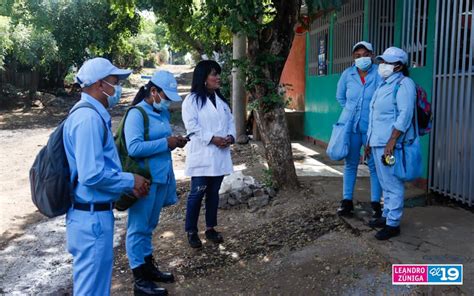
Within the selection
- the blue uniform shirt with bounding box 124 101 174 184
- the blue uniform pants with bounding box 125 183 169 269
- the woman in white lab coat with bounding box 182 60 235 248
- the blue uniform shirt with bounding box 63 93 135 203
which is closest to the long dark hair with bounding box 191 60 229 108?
the woman in white lab coat with bounding box 182 60 235 248

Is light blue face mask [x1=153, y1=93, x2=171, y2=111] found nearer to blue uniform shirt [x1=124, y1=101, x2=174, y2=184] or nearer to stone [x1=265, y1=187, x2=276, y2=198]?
blue uniform shirt [x1=124, y1=101, x2=174, y2=184]

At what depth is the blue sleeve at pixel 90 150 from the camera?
267cm

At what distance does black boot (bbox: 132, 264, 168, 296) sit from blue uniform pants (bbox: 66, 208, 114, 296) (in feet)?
3.33

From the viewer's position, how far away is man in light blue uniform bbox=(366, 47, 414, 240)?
401 centimetres

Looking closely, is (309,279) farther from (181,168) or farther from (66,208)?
(181,168)

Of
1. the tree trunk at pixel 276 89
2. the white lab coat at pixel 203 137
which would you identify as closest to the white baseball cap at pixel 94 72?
the white lab coat at pixel 203 137

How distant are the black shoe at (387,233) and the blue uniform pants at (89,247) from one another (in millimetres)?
2404

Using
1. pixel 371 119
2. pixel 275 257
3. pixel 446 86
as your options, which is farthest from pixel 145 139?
pixel 446 86

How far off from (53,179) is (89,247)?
1.41 ft

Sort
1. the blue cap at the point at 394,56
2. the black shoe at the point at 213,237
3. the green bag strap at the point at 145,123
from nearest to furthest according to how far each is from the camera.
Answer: the green bag strap at the point at 145,123 → the blue cap at the point at 394,56 → the black shoe at the point at 213,237

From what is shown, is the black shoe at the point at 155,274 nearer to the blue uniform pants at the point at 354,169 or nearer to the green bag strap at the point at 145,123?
the green bag strap at the point at 145,123

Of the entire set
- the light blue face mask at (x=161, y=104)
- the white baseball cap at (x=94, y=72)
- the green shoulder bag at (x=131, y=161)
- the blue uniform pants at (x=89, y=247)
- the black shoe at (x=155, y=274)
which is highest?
the white baseball cap at (x=94, y=72)

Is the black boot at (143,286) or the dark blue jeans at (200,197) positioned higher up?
the dark blue jeans at (200,197)

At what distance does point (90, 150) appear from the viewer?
106 inches
